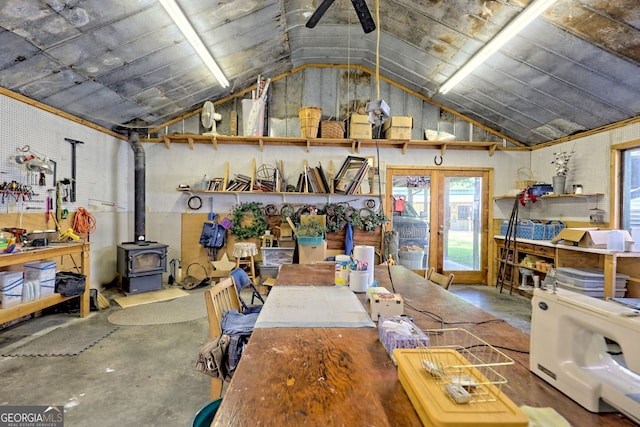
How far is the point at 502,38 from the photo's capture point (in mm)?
3271

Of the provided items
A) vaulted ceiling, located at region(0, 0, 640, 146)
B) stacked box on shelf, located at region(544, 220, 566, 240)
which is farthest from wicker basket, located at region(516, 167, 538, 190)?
stacked box on shelf, located at region(544, 220, 566, 240)

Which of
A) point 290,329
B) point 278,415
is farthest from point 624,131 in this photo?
point 278,415

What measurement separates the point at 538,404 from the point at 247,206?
196 inches

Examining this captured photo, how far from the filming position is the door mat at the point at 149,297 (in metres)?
4.34

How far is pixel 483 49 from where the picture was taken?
3.61 m

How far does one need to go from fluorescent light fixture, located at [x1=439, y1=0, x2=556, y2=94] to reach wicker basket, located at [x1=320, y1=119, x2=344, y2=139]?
1.70m

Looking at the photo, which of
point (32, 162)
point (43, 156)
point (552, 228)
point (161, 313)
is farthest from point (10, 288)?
point (552, 228)

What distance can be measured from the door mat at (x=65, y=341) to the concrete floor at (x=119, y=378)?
0.30 ft

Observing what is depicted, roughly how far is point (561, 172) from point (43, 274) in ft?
22.5

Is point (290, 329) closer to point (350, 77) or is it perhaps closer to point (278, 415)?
point (278, 415)

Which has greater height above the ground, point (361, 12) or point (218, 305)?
point (361, 12)

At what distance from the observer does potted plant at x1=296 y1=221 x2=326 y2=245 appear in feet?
15.5

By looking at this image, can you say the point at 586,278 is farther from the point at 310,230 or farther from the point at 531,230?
the point at 310,230

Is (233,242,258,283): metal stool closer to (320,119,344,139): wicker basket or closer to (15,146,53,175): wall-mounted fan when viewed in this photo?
(320,119,344,139): wicker basket
